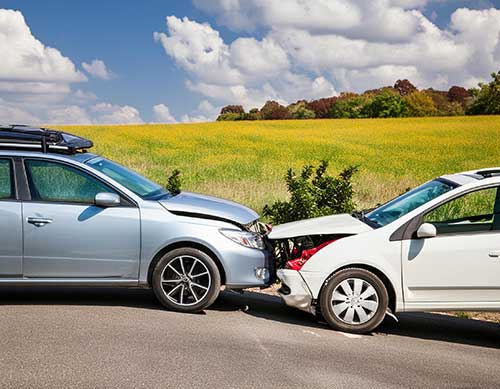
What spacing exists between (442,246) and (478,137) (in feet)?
129

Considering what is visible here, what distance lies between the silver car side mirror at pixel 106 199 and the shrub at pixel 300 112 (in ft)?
265

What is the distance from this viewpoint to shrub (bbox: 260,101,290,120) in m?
85.1

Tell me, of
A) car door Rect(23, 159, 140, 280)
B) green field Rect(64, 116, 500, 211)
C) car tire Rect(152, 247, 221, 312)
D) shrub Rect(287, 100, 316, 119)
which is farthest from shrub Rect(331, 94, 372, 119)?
car door Rect(23, 159, 140, 280)

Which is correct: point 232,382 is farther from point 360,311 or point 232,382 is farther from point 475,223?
point 475,223

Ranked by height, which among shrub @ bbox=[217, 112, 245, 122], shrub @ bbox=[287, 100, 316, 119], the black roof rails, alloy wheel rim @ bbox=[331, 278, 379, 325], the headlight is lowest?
alloy wheel rim @ bbox=[331, 278, 379, 325]

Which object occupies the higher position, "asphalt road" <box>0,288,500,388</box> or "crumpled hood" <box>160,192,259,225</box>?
"crumpled hood" <box>160,192,259,225</box>

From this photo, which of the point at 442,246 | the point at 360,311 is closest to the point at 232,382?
the point at 360,311

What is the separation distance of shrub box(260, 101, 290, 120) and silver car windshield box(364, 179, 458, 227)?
7646 cm

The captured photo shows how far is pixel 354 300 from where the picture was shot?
7523mm

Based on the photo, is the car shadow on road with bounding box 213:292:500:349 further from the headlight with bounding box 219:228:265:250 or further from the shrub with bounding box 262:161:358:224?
the shrub with bounding box 262:161:358:224

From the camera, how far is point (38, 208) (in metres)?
8.04

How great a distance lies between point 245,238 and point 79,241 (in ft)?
5.65

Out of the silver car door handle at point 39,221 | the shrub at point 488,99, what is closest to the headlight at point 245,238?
the silver car door handle at point 39,221

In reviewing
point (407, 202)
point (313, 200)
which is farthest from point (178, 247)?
point (313, 200)
